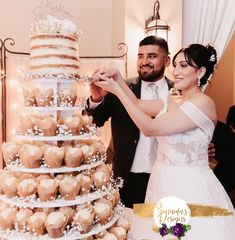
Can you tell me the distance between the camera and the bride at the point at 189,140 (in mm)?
1918

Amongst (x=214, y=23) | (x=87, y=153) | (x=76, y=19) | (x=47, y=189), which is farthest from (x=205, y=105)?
(x=76, y=19)

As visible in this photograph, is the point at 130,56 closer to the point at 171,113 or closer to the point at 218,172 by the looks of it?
the point at 218,172

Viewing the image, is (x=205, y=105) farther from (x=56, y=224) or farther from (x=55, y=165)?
(x=56, y=224)

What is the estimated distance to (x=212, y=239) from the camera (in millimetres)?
1877

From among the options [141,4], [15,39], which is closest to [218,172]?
[141,4]

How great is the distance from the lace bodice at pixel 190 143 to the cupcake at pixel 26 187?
874mm

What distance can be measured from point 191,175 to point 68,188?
841 millimetres

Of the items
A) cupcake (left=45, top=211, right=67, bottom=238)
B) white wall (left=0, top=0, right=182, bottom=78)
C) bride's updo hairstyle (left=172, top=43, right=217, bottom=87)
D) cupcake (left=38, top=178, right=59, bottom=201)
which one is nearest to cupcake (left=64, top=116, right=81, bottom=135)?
cupcake (left=38, top=178, right=59, bottom=201)

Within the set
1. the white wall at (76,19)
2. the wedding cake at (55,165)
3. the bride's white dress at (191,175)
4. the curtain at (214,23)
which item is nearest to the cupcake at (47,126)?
the wedding cake at (55,165)

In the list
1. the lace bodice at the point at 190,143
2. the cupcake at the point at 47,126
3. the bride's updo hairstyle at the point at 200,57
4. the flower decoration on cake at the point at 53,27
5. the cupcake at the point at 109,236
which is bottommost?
the cupcake at the point at 109,236

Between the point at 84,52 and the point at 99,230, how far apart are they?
280 centimetres

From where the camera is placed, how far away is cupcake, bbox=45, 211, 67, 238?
135cm

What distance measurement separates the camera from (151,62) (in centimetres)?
259

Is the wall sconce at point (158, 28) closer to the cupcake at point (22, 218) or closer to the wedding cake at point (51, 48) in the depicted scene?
the wedding cake at point (51, 48)
